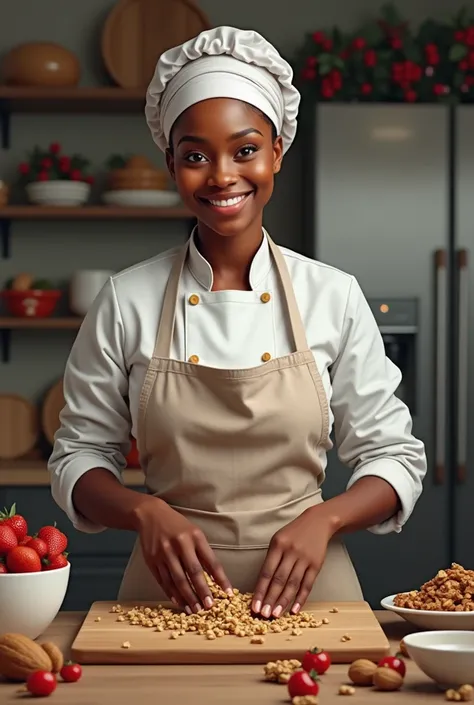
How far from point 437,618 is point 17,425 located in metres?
2.78

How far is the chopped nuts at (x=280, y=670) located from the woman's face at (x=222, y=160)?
0.69 meters

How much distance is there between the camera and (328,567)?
180 cm

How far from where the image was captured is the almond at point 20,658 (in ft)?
4.31

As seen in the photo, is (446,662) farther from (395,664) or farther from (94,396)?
(94,396)

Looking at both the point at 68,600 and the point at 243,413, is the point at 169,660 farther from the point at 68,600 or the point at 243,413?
the point at 68,600

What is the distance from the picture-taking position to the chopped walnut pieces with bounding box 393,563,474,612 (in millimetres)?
1511

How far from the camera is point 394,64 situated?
12.5 ft

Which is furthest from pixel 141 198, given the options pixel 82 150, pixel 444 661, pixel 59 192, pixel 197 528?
pixel 444 661

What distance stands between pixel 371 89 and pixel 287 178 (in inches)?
20.4

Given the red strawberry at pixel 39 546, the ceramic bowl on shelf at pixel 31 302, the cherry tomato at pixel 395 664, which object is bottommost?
the cherry tomato at pixel 395 664

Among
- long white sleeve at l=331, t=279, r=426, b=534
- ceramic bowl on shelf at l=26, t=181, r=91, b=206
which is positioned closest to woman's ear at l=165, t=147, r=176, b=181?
long white sleeve at l=331, t=279, r=426, b=534

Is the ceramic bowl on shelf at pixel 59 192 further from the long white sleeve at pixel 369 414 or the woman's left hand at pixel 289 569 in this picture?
the woman's left hand at pixel 289 569

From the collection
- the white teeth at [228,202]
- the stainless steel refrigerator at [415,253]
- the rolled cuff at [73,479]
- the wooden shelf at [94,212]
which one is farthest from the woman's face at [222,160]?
the wooden shelf at [94,212]

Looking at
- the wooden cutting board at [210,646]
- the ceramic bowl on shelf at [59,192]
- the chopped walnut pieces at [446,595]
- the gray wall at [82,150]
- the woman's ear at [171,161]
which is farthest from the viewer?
the gray wall at [82,150]
